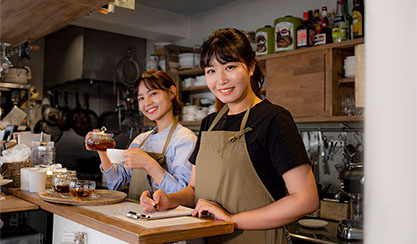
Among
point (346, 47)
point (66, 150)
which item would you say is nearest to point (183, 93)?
point (66, 150)

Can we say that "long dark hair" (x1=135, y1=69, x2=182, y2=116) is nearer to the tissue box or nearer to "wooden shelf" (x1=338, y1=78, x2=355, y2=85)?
the tissue box

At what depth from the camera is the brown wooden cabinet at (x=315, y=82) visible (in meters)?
3.39

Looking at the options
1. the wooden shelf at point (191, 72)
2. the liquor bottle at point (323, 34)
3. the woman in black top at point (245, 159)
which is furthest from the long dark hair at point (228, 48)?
the wooden shelf at point (191, 72)

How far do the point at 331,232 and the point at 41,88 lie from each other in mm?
4693

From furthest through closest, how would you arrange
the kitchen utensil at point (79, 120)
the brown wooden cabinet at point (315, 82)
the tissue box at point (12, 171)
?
1. the kitchen utensil at point (79, 120)
2. the brown wooden cabinet at point (315, 82)
3. the tissue box at point (12, 171)

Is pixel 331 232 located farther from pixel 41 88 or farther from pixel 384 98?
pixel 41 88

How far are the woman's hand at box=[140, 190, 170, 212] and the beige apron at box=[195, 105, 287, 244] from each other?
5.8 inches

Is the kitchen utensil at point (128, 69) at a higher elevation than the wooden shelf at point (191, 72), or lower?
higher

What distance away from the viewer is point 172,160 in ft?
7.53

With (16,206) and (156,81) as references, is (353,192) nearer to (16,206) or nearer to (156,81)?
(156,81)

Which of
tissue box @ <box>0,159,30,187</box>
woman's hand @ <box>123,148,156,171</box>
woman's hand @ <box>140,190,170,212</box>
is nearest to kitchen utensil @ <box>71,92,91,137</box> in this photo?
tissue box @ <box>0,159,30,187</box>

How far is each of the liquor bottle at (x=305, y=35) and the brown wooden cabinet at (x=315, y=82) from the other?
0.24ft

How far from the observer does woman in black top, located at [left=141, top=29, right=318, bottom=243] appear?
4.43 feet

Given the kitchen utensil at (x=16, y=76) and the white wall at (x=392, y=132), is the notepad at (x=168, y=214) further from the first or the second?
the kitchen utensil at (x=16, y=76)
